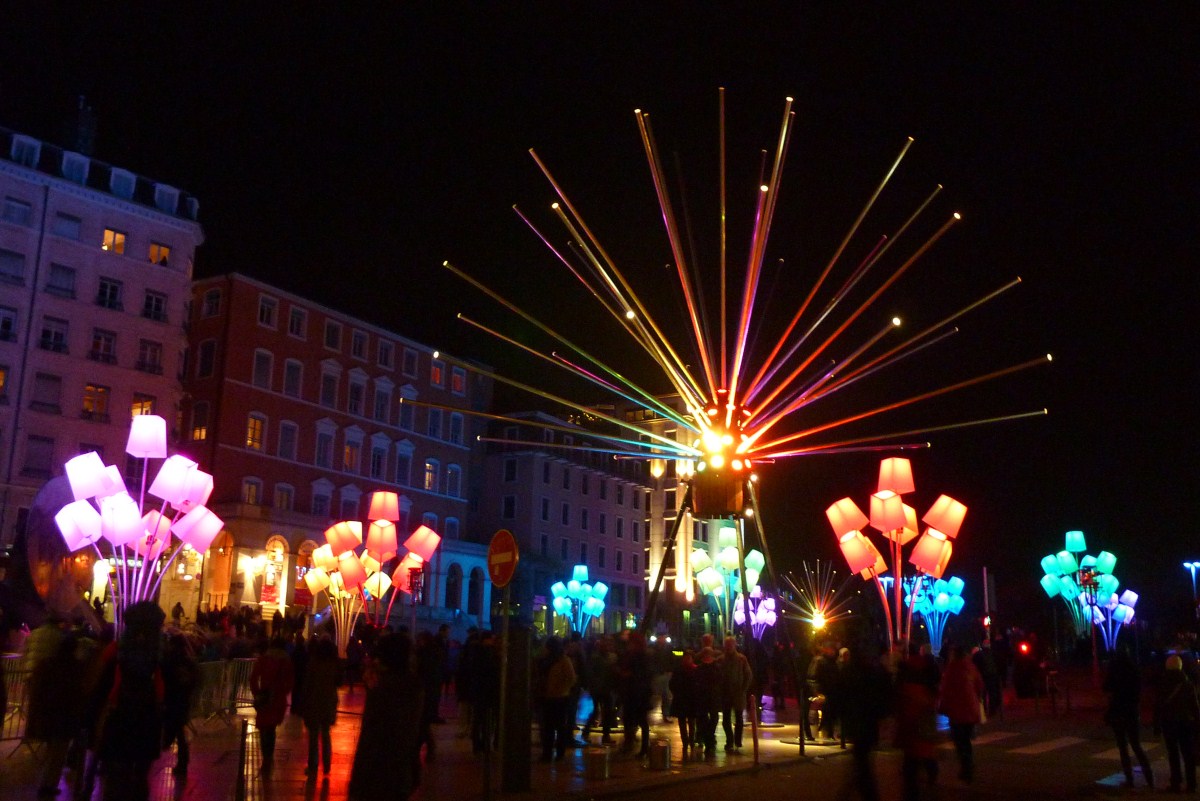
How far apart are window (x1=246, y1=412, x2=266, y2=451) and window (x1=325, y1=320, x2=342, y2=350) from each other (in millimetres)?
5941

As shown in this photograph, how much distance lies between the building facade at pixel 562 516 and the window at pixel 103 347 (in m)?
23.4

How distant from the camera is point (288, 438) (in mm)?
50312

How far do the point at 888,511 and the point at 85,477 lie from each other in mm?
15475

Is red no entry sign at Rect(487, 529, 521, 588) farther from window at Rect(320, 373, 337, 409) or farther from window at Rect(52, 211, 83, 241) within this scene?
window at Rect(320, 373, 337, 409)

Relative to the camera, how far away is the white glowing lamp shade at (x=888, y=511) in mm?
20719

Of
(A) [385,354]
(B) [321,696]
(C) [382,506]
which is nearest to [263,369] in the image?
(A) [385,354]

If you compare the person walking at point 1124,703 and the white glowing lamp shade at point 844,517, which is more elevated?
the white glowing lamp shade at point 844,517

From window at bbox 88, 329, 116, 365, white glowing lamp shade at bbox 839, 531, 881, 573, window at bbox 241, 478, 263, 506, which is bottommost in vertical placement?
white glowing lamp shade at bbox 839, 531, 881, 573

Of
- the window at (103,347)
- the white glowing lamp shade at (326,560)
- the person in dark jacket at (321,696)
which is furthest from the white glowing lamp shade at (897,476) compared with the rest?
the window at (103,347)

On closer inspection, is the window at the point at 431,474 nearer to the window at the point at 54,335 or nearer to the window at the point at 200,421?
the window at the point at 200,421

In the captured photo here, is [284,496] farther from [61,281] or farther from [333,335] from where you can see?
[61,281]

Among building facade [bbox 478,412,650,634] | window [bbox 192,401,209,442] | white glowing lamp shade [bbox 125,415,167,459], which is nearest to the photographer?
white glowing lamp shade [bbox 125,415,167,459]

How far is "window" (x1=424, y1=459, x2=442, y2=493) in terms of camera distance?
58.7 meters

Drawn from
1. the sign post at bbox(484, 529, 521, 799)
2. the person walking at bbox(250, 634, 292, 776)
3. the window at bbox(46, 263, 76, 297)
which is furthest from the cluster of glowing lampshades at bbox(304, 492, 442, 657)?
the window at bbox(46, 263, 76, 297)
